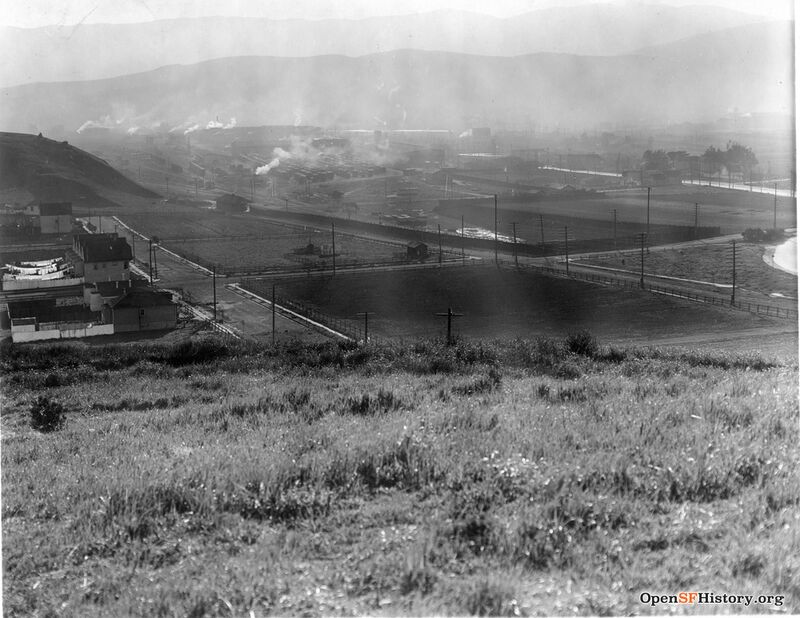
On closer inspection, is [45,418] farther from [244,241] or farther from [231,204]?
[231,204]

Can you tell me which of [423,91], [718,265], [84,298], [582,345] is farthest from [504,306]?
[423,91]

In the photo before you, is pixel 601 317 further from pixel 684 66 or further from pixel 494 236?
pixel 684 66

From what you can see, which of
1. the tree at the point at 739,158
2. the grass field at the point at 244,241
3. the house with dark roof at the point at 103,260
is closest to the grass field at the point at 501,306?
the grass field at the point at 244,241

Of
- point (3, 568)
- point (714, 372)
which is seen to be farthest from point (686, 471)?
point (714, 372)

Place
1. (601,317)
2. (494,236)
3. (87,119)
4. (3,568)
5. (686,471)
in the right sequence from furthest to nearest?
1. (87,119)
2. (494,236)
3. (601,317)
4. (686,471)
5. (3,568)

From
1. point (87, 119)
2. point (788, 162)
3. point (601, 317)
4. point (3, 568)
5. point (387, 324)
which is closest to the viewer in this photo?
point (3, 568)
